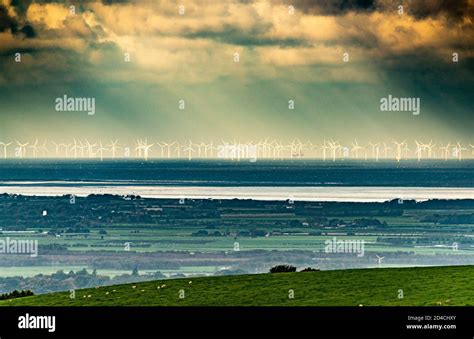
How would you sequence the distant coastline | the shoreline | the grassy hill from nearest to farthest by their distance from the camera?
the grassy hill
the shoreline
the distant coastline

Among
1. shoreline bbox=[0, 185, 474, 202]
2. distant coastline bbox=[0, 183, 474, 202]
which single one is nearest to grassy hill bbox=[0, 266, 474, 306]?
shoreline bbox=[0, 185, 474, 202]

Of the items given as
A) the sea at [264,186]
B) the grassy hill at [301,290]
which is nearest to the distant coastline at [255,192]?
the sea at [264,186]

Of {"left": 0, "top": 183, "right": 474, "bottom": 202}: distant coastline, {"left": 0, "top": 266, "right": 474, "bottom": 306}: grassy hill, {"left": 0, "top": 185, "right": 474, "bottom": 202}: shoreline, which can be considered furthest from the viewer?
{"left": 0, "top": 183, "right": 474, "bottom": 202}: distant coastline

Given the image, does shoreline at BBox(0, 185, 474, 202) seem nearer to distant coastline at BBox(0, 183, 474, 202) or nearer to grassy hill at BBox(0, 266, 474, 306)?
distant coastline at BBox(0, 183, 474, 202)

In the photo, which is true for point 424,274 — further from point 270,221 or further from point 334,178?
point 334,178

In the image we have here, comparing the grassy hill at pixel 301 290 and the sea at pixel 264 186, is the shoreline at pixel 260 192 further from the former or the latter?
the grassy hill at pixel 301 290
